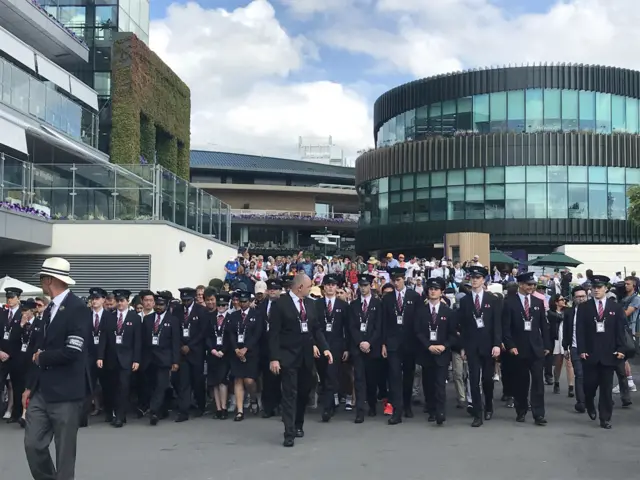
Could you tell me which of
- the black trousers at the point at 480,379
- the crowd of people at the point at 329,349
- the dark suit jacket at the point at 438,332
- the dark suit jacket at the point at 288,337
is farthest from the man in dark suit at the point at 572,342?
the dark suit jacket at the point at 288,337

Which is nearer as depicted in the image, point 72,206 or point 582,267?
point 72,206

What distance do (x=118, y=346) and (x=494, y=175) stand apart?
3362 cm

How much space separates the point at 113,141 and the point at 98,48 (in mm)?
4515

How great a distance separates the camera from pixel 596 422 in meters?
9.97

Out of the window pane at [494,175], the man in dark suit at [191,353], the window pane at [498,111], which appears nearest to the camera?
the man in dark suit at [191,353]

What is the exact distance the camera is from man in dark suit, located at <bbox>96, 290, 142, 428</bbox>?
10.5 m

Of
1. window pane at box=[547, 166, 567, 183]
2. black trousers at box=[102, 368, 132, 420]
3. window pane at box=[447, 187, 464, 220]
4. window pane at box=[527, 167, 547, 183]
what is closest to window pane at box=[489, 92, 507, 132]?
window pane at box=[527, 167, 547, 183]

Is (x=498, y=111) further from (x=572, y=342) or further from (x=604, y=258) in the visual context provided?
(x=572, y=342)

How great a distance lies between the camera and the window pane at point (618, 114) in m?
41.0

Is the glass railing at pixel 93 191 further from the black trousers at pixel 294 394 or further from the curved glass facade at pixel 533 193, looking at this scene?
the curved glass facade at pixel 533 193

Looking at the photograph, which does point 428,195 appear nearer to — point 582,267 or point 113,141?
point 582,267

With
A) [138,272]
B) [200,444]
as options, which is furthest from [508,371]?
[138,272]

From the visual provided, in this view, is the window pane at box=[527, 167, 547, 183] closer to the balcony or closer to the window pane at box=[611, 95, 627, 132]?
the window pane at box=[611, 95, 627, 132]

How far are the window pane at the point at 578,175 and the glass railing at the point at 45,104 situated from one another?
25712mm
